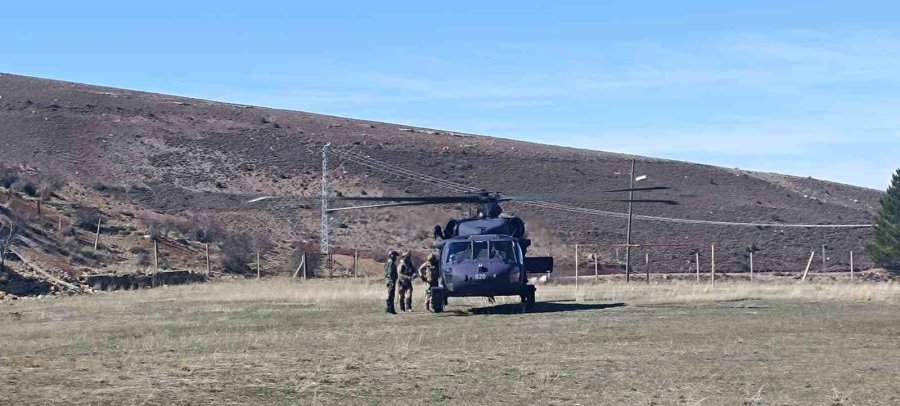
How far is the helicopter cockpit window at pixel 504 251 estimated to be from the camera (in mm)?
27250

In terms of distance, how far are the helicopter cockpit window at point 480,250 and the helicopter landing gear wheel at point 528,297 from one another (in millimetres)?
1315

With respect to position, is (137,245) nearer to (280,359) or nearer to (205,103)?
(280,359)

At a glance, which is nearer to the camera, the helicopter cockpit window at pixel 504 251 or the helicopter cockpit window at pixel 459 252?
the helicopter cockpit window at pixel 504 251

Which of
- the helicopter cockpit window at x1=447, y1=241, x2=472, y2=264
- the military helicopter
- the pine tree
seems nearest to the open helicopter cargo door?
the military helicopter

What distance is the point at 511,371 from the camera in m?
14.7

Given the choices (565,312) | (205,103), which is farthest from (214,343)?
(205,103)

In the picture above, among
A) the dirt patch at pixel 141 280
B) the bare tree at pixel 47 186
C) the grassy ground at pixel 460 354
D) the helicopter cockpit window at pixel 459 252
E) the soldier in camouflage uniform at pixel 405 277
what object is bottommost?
the grassy ground at pixel 460 354

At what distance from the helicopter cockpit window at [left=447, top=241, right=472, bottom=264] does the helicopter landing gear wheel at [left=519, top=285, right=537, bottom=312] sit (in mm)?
1617

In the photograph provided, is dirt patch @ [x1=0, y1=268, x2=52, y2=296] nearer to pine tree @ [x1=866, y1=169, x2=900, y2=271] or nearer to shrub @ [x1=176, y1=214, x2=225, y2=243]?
shrub @ [x1=176, y1=214, x2=225, y2=243]

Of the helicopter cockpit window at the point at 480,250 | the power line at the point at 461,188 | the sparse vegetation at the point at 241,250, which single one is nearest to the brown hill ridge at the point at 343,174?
the power line at the point at 461,188

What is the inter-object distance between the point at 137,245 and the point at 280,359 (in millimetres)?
43213

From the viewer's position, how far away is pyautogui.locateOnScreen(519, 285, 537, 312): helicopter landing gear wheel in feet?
91.4

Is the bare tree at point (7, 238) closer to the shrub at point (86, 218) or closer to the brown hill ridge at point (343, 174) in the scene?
the shrub at point (86, 218)

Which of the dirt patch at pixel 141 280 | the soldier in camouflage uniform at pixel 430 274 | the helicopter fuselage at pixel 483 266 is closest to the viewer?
the helicopter fuselage at pixel 483 266
